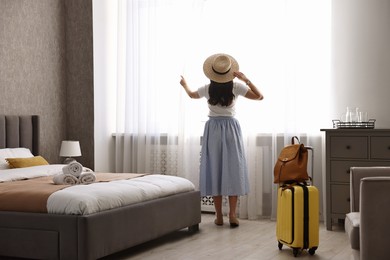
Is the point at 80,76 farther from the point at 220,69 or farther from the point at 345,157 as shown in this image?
the point at 345,157

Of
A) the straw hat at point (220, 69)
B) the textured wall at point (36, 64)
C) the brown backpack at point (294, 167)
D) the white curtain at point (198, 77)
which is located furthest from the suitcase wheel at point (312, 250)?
the textured wall at point (36, 64)

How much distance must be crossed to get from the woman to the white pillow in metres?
1.63

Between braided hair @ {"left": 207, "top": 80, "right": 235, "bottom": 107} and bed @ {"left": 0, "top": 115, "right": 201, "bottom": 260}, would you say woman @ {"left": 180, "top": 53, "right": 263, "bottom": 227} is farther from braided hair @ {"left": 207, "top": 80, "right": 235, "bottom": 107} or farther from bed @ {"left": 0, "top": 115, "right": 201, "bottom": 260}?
bed @ {"left": 0, "top": 115, "right": 201, "bottom": 260}

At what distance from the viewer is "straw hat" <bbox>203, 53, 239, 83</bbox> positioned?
5570mm

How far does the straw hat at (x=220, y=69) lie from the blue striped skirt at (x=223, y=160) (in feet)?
1.19

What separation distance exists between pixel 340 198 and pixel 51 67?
128 inches

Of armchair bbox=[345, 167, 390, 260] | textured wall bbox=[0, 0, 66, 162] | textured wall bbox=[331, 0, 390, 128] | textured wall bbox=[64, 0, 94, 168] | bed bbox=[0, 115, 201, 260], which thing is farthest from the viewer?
textured wall bbox=[64, 0, 94, 168]

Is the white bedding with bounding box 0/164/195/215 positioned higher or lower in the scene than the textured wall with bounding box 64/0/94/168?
lower

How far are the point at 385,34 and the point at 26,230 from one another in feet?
11.9

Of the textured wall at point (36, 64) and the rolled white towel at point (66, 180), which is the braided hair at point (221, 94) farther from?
the textured wall at point (36, 64)

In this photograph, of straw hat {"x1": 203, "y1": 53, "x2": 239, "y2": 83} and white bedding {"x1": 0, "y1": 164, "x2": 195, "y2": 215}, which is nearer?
white bedding {"x1": 0, "y1": 164, "x2": 195, "y2": 215}

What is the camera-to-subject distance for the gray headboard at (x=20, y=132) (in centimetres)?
574

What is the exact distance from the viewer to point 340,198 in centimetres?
536

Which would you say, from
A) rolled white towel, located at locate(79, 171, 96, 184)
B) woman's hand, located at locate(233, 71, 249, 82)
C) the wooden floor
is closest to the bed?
the wooden floor
